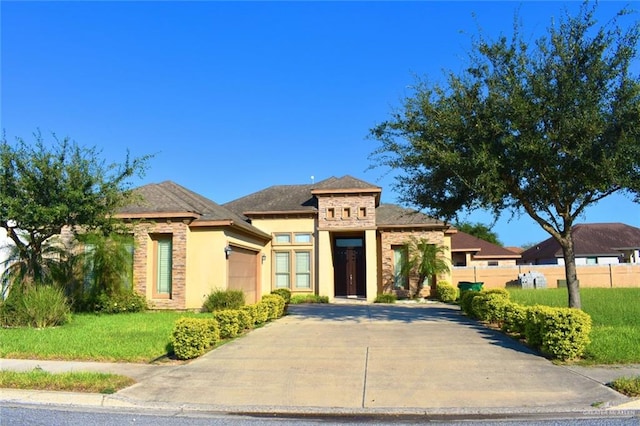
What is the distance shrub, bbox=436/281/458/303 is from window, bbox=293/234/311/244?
22.1 feet

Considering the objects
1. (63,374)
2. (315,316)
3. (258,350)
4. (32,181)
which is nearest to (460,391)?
(258,350)

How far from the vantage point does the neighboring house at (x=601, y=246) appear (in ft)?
147

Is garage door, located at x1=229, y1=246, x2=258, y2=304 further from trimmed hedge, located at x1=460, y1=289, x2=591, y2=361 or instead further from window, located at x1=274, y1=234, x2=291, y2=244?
trimmed hedge, located at x1=460, y1=289, x2=591, y2=361

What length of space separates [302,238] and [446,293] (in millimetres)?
7389

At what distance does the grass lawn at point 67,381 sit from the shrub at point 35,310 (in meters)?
5.67

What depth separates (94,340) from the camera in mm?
11742

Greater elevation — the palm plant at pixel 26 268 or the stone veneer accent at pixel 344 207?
the stone veneer accent at pixel 344 207

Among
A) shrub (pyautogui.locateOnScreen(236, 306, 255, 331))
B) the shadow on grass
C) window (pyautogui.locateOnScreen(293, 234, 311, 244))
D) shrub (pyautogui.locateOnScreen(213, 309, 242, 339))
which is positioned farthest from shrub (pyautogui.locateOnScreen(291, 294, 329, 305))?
shrub (pyautogui.locateOnScreen(213, 309, 242, 339))

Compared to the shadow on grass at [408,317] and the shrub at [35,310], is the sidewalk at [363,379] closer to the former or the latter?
the shadow on grass at [408,317]

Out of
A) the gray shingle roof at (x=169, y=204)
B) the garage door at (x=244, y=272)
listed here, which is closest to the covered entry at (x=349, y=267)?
A: the garage door at (x=244, y=272)

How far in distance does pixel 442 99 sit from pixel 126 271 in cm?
1199

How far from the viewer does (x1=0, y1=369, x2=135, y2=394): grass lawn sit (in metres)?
7.72

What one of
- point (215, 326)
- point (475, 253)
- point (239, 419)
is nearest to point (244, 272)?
point (215, 326)

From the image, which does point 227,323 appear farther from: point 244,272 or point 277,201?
point 277,201
